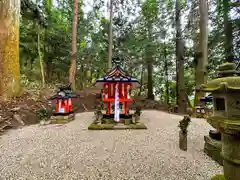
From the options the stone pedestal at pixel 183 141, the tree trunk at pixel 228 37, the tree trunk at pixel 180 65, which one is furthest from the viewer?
the tree trunk at pixel 180 65

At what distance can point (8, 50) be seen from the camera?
5.31 m

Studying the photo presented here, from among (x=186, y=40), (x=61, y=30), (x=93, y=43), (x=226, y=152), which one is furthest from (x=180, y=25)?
(x=226, y=152)

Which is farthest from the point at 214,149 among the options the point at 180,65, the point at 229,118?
the point at 180,65

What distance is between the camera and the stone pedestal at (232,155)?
4.36ft

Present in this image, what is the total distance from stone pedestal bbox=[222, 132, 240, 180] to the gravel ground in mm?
715

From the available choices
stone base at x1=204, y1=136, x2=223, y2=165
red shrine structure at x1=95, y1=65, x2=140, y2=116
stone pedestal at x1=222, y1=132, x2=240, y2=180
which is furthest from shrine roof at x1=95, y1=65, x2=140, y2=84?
stone pedestal at x1=222, y1=132, x2=240, y2=180

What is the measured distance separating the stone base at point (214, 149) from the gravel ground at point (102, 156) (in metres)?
0.09

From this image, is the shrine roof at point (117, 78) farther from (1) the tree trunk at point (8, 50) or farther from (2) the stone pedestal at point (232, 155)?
(2) the stone pedestal at point (232, 155)

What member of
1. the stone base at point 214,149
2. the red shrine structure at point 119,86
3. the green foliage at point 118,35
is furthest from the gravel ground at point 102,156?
the green foliage at point 118,35

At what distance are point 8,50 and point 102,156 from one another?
4.90 meters

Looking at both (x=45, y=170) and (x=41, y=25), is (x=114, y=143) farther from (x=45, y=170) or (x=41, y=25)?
(x=41, y=25)

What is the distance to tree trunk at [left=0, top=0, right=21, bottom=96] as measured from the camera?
5203mm

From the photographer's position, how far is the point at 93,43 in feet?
33.0

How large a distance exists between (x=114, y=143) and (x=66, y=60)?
9.81m
